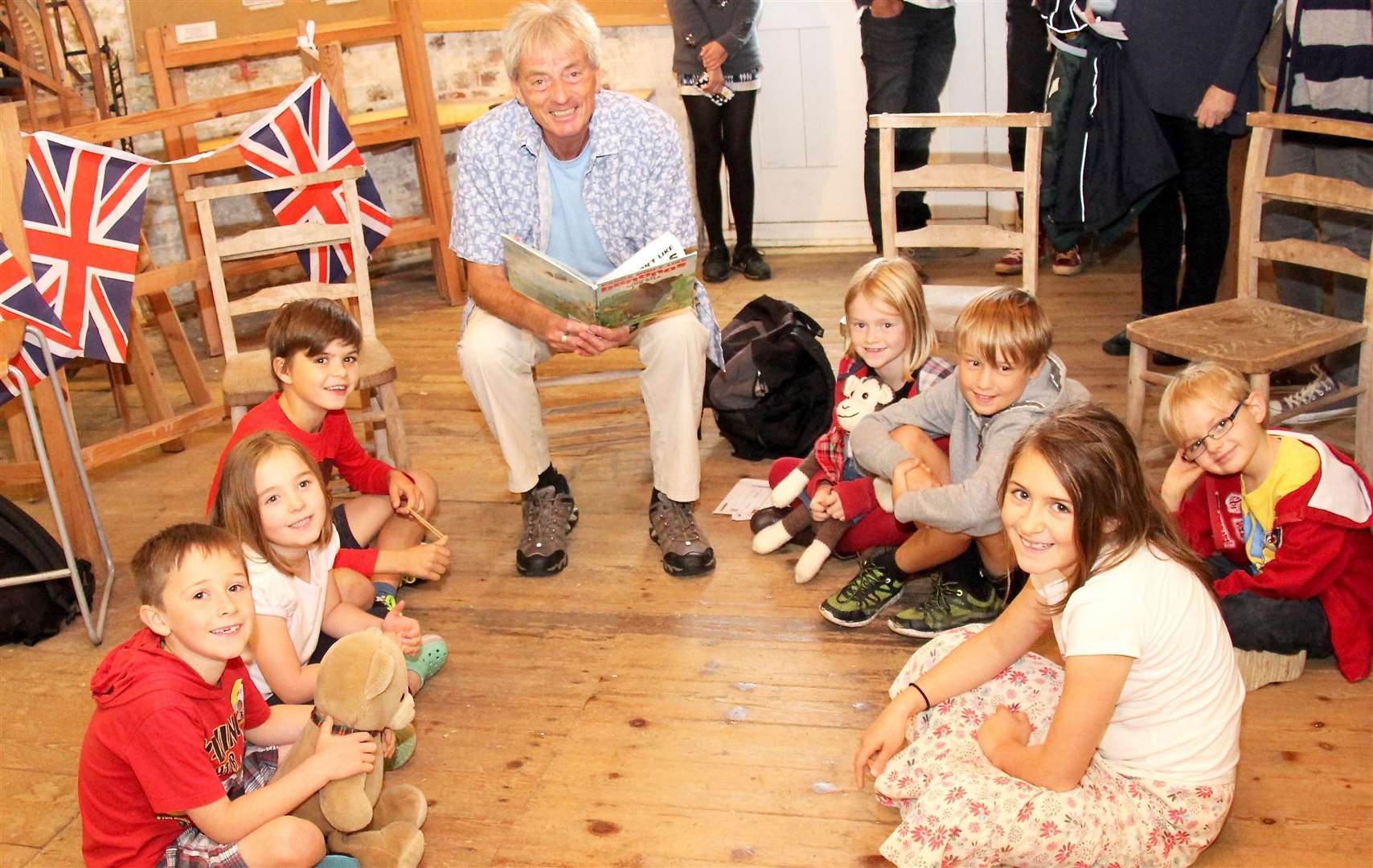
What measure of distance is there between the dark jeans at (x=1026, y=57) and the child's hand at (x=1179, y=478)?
2.48 metres

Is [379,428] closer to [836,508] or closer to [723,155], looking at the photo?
[836,508]

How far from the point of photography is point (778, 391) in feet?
11.9

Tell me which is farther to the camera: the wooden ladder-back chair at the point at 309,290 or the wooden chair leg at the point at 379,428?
the wooden chair leg at the point at 379,428

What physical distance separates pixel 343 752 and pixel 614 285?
1.21 metres

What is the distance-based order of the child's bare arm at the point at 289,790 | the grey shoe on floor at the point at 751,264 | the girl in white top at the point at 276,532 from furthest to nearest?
1. the grey shoe on floor at the point at 751,264
2. the girl in white top at the point at 276,532
3. the child's bare arm at the point at 289,790

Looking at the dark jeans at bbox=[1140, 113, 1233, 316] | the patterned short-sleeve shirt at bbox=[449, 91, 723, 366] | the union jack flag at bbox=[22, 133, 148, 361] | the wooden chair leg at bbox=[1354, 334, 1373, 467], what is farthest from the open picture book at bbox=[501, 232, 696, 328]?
the dark jeans at bbox=[1140, 113, 1233, 316]

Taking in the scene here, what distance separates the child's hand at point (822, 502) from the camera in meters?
2.95

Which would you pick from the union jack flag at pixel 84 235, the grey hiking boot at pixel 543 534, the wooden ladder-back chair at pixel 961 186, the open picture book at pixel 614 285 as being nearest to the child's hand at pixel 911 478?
the open picture book at pixel 614 285

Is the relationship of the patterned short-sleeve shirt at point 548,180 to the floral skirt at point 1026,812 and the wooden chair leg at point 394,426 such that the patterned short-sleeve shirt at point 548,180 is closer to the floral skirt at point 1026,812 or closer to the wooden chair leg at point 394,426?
the wooden chair leg at point 394,426

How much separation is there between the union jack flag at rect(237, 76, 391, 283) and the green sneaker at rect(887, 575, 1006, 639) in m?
2.07

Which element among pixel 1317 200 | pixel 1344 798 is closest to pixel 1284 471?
pixel 1344 798

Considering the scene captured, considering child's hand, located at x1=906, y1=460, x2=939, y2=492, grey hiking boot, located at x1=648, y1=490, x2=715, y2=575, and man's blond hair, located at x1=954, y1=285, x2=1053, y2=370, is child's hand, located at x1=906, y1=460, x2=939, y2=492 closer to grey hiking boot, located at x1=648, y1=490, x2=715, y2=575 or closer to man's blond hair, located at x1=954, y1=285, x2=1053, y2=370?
man's blond hair, located at x1=954, y1=285, x2=1053, y2=370

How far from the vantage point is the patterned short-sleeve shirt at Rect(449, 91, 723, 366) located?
10.5 ft

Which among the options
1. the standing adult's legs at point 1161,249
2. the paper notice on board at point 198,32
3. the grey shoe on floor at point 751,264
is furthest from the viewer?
the grey shoe on floor at point 751,264
